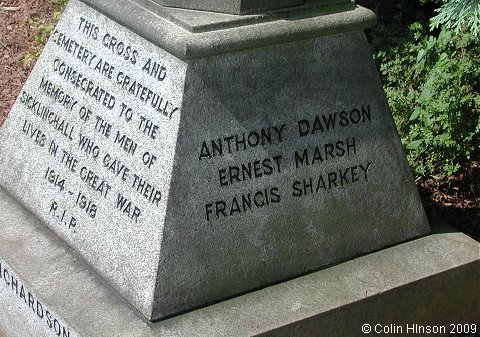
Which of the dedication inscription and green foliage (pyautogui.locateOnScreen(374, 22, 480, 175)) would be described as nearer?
the dedication inscription

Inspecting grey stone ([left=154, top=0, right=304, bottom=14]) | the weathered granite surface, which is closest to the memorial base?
the weathered granite surface

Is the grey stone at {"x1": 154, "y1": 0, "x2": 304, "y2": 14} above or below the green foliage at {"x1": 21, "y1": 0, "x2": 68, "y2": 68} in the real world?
below

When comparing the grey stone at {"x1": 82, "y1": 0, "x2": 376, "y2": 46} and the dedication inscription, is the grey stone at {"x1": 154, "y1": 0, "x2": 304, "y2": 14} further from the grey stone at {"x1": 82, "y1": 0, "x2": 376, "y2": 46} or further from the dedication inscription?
the dedication inscription

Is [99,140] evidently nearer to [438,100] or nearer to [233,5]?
[233,5]

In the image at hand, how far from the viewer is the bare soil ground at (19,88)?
5156 millimetres

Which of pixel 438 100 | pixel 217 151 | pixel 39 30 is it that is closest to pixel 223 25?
pixel 217 151

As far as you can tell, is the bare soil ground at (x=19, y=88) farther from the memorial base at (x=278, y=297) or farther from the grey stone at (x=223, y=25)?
the grey stone at (x=223, y=25)

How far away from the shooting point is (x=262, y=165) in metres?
3.91

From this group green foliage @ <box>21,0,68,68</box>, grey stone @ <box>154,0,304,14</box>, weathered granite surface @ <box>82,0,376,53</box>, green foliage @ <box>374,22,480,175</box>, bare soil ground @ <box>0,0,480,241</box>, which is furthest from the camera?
green foliage @ <box>21,0,68,68</box>

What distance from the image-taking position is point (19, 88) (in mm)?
6406

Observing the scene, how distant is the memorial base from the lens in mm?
3738

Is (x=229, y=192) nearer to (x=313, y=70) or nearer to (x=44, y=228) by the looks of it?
(x=313, y=70)

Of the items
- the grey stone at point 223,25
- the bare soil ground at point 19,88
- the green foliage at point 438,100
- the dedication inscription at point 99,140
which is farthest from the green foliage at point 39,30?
the grey stone at point 223,25

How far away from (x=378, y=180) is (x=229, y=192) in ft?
2.28
